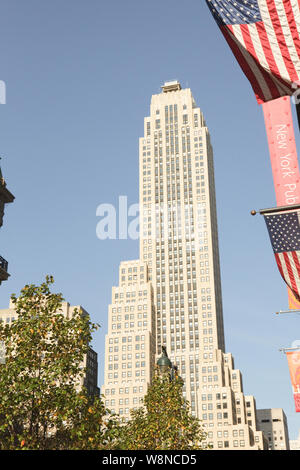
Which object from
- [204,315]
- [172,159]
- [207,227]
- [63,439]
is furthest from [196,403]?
[63,439]

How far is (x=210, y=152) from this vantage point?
623 feet

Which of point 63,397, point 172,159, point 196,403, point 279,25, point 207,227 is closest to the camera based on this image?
point 279,25

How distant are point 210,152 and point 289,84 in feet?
587

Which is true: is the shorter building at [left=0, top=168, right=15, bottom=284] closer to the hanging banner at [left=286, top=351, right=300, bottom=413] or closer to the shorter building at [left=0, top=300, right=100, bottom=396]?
the hanging banner at [left=286, top=351, right=300, bottom=413]

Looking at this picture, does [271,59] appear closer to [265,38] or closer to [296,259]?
[265,38]

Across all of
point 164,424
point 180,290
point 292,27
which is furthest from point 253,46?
point 180,290

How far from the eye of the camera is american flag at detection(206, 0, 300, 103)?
518 inches

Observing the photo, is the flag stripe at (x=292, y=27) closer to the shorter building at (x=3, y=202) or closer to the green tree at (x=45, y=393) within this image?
the green tree at (x=45, y=393)

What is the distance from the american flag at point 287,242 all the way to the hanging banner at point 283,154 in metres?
1.13

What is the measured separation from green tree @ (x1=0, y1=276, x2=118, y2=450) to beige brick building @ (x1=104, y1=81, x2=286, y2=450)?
5073 inches

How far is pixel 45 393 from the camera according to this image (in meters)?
19.6

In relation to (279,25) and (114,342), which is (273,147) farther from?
(114,342)

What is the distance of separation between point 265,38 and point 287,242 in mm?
5628
